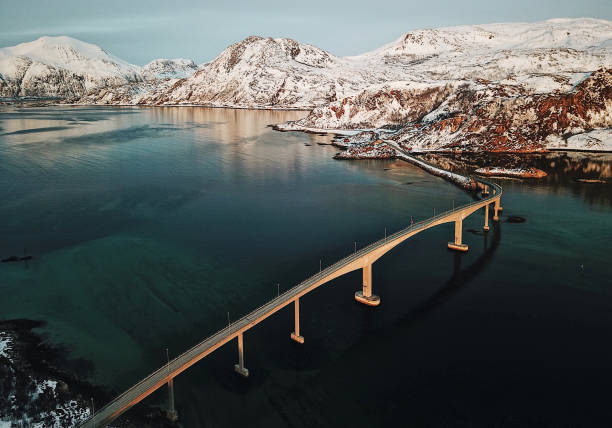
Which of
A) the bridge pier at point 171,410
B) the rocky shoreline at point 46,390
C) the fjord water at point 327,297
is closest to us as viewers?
the rocky shoreline at point 46,390

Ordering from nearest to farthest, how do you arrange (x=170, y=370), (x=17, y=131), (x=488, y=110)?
(x=170, y=370) → (x=488, y=110) → (x=17, y=131)

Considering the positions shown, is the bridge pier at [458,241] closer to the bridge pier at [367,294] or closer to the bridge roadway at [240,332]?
the bridge roadway at [240,332]

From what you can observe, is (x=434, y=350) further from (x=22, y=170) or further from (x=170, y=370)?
(x=22, y=170)

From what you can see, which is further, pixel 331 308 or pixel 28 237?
pixel 28 237

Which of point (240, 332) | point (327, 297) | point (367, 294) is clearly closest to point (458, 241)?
point (367, 294)

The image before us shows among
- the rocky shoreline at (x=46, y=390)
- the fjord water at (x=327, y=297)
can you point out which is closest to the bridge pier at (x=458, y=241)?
the fjord water at (x=327, y=297)

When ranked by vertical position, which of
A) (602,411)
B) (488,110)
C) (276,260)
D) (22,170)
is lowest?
(602,411)

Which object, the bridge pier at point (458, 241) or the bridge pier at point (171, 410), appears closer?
the bridge pier at point (171, 410)

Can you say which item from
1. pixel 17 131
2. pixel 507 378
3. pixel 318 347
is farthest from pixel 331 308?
pixel 17 131
